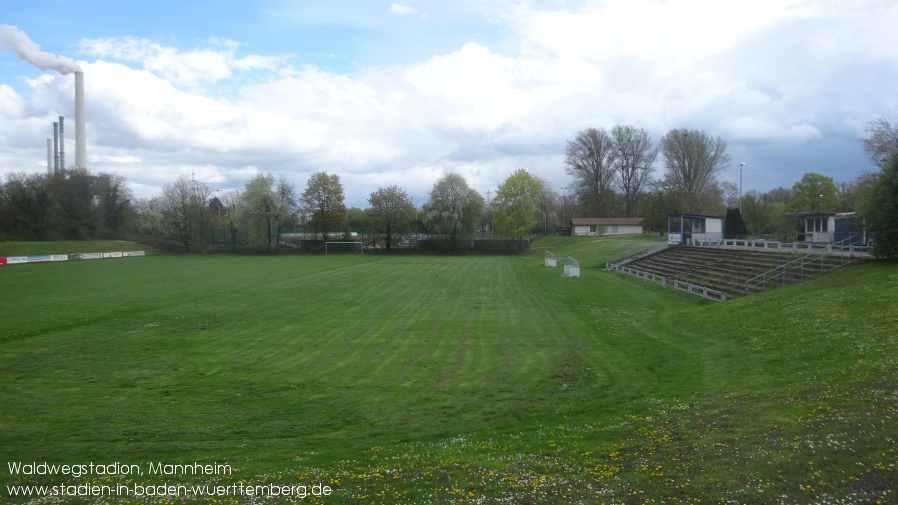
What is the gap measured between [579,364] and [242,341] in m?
11.0

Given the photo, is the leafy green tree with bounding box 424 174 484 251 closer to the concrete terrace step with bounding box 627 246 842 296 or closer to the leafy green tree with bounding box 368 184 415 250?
the leafy green tree with bounding box 368 184 415 250

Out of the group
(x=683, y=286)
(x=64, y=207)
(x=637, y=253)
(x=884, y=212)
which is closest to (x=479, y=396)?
(x=884, y=212)

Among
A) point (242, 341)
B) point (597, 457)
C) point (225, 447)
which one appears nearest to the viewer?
point (597, 457)

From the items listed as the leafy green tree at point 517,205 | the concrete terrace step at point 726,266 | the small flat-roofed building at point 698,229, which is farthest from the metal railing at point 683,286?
the leafy green tree at point 517,205

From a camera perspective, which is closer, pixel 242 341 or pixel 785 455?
pixel 785 455

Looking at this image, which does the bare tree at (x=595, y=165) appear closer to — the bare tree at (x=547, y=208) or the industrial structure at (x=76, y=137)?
the bare tree at (x=547, y=208)

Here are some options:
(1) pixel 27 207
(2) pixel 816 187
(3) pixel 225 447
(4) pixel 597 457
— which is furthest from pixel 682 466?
(1) pixel 27 207

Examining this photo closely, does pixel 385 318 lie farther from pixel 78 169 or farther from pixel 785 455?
pixel 78 169

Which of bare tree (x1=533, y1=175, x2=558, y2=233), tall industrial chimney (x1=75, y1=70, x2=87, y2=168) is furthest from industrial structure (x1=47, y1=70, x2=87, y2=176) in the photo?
bare tree (x1=533, y1=175, x2=558, y2=233)

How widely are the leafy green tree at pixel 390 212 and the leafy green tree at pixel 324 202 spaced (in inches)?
200

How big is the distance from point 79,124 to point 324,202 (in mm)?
32183

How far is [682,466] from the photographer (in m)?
7.44

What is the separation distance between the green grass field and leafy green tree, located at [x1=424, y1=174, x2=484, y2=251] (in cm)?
5327

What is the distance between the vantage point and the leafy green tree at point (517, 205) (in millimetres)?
80750
